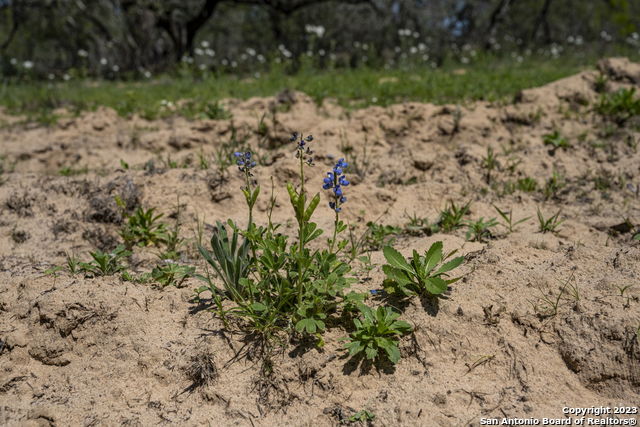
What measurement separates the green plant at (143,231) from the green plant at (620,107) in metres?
4.83

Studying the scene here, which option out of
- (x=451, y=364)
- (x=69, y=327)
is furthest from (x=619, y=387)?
(x=69, y=327)

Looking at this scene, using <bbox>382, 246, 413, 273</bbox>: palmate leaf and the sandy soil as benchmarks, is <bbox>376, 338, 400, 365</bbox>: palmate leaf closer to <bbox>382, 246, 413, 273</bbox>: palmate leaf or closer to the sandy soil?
the sandy soil

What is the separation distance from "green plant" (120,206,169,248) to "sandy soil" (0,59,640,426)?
11 centimetres

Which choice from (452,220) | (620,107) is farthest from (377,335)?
(620,107)

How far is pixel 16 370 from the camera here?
2.16m

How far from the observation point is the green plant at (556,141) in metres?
4.38

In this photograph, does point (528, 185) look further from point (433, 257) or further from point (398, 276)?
point (398, 276)

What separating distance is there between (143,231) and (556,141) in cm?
393

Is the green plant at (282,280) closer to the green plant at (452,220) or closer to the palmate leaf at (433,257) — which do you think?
the palmate leaf at (433,257)

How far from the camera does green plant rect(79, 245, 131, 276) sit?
2633 mm

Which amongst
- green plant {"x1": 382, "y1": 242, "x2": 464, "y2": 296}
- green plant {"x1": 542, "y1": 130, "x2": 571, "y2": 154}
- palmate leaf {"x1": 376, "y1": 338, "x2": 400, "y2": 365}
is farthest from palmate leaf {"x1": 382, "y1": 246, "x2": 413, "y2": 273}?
green plant {"x1": 542, "y1": 130, "x2": 571, "y2": 154}

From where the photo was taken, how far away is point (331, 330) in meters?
2.29

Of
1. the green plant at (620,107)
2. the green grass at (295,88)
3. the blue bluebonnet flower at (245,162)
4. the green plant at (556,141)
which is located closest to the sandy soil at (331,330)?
the green plant at (556,141)

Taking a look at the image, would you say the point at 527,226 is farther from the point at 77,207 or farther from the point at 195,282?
the point at 77,207
